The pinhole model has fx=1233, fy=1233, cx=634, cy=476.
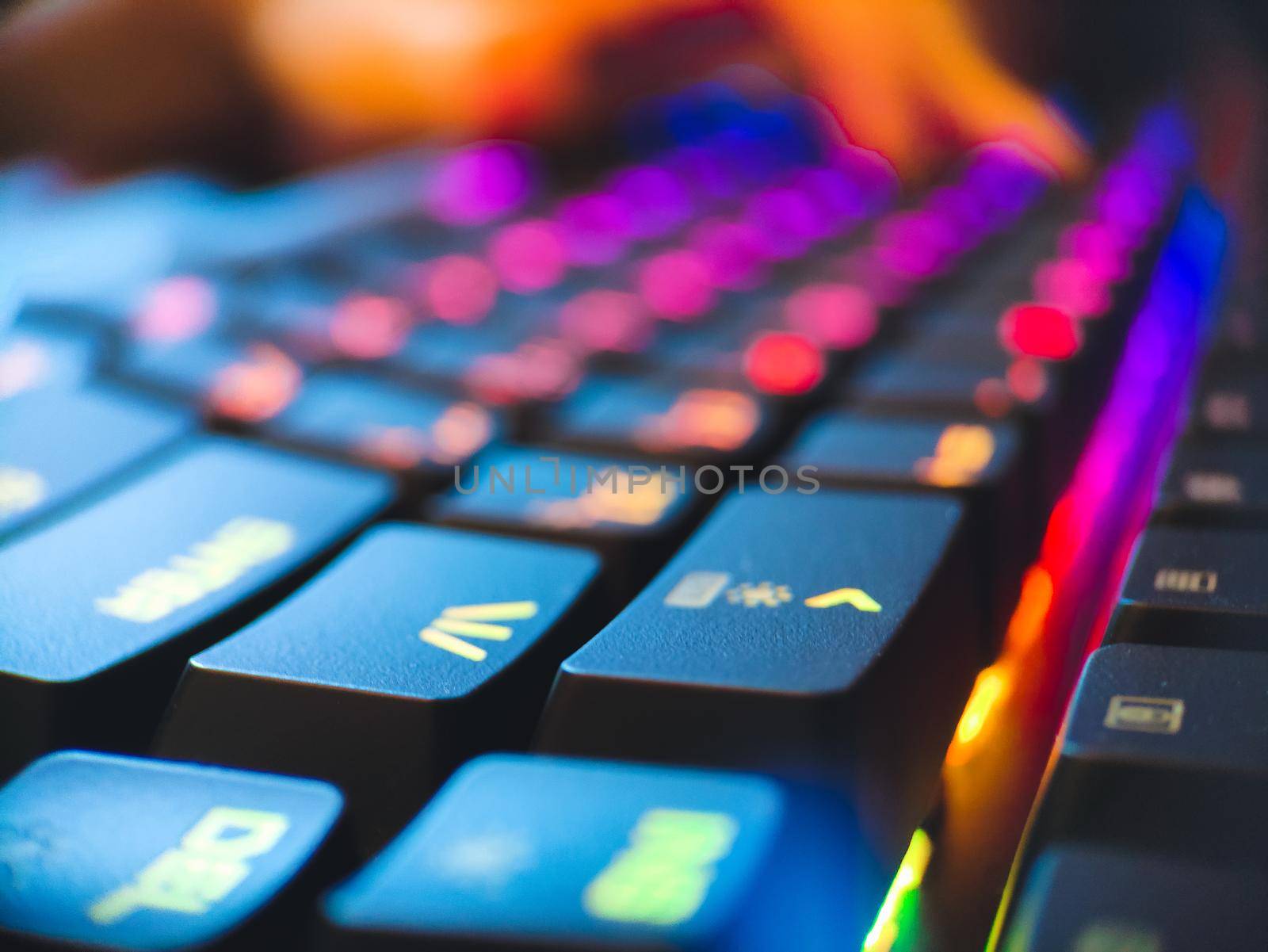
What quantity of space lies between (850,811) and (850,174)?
74 centimetres

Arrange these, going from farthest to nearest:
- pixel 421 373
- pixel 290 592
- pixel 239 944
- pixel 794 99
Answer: pixel 794 99, pixel 421 373, pixel 290 592, pixel 239 944

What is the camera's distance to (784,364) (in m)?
0.55

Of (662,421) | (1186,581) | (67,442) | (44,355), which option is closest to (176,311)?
(44,355)

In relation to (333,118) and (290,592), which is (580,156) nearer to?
(333,118)

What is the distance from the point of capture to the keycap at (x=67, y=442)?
0.43 m

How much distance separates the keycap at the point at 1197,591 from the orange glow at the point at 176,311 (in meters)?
0.45

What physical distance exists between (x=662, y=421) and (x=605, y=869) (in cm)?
29

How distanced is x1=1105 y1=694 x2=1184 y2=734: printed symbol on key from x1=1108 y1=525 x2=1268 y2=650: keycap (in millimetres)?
41

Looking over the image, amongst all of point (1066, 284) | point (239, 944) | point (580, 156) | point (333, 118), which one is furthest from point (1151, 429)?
point (333, 118)

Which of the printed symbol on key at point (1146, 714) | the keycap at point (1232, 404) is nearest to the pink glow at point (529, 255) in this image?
the keycap at point (1232, 404)

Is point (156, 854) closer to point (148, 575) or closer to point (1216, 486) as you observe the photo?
point (148, 575)

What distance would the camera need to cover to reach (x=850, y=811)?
10.5 inches

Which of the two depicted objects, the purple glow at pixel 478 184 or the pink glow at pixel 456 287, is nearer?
the pink glow at pixel 456 287

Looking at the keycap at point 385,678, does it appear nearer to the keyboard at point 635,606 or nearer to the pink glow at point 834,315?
the keyboard at point 635,606
